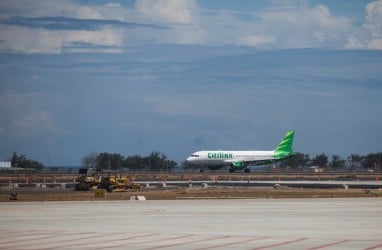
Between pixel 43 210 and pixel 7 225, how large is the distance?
34.5ft

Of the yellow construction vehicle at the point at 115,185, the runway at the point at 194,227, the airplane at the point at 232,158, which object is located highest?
the airplane at the point at 232,158

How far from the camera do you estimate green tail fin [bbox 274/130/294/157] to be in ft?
556

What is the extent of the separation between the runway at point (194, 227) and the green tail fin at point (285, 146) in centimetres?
12023

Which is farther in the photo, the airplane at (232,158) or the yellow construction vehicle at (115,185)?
the airplane at (232,158)

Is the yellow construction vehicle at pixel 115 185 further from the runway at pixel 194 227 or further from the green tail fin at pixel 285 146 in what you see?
the green tail fin at pixel 285 146

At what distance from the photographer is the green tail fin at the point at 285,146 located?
16938cm

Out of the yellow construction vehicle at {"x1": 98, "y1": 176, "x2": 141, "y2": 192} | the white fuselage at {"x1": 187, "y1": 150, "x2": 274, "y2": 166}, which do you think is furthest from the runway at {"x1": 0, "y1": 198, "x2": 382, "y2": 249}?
the white fuselage at {"x1": 187, "y1": 150, "x2": 274, "y2": 166}

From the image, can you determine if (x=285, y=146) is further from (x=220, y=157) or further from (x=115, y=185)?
(x=115, y=185)

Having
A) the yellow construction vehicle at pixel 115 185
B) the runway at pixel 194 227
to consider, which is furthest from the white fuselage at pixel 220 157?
the runway at pixel 194 227

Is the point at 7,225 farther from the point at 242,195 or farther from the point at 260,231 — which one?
the point at 242,195

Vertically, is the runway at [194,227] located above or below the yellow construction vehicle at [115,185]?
below

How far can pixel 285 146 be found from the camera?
560ft

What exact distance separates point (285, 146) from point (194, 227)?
138m

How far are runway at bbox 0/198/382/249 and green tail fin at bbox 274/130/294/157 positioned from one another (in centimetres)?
12023
